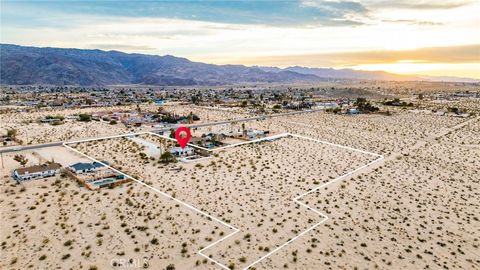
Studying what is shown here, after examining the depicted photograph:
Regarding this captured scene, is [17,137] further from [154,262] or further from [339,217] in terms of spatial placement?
[339,217]

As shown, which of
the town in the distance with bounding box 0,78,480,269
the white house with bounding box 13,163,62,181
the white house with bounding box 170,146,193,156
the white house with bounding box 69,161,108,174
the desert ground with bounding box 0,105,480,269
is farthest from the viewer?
the white house with bounding box 170,146,193,156

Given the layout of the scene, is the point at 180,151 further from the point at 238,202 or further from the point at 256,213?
A: the point at 256,213

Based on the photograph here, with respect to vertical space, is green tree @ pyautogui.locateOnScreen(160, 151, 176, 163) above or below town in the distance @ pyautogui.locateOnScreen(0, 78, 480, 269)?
above

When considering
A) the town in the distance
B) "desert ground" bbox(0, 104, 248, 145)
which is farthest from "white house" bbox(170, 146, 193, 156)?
"desert ground" bbox(0, 104, 248, 145)

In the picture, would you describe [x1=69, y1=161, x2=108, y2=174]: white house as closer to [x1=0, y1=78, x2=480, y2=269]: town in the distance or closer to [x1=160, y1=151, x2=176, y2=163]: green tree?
[x1=0, y1=78, x2=480, y2=269]: town in the distance

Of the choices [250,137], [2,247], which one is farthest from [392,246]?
[250,137]

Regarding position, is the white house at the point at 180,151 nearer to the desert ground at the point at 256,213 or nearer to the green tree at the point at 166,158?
the green tree at the point at 166,158

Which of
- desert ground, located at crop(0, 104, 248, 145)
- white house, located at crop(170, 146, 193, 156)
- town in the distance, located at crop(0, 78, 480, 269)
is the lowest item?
desert ground, located at crop(0, 104, 248, 145)
